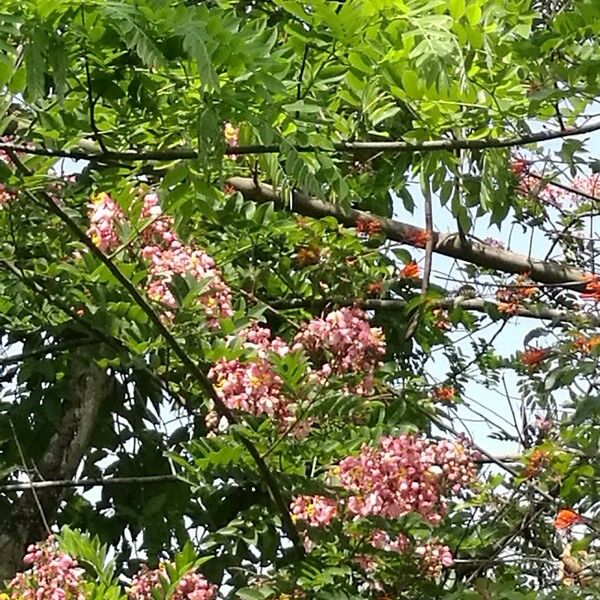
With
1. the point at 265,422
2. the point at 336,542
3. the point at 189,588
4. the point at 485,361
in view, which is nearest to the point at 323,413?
the point at 265,422

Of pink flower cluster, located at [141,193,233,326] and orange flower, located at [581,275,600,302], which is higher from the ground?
orange flower, located at [581,275,600,302]

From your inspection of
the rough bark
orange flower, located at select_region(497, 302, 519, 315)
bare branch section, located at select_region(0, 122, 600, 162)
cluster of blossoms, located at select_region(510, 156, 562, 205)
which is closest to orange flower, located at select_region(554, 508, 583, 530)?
orange flower, located at select_region(497, 302, 519, 315)

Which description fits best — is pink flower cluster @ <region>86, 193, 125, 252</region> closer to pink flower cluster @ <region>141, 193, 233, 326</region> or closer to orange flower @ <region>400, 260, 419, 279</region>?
pink flower cluster @ <region>141, 193, 233, 326</region>

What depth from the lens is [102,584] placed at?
2.16 m

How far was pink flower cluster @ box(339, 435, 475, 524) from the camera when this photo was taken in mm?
2148

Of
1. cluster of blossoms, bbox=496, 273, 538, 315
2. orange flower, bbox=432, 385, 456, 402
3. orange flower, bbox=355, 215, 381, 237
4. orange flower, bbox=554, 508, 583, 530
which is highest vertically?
orange flower, bbox=355, 215, 381, 237

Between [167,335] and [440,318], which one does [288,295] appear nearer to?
[440,318]

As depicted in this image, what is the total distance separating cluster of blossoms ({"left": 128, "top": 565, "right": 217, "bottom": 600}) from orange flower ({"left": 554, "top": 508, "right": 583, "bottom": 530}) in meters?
0.73

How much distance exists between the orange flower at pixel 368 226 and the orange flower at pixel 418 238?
0.10 metres

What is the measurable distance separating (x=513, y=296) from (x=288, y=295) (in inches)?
23.9

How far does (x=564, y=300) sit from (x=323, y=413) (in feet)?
4.29

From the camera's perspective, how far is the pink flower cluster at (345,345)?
2260 millimetres

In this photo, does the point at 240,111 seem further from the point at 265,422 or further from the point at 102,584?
the point at 102,584

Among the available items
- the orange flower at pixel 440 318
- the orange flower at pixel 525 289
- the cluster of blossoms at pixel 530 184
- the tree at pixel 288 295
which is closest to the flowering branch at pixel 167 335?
the tree at pixel 288 295
